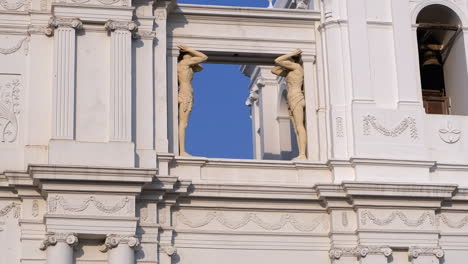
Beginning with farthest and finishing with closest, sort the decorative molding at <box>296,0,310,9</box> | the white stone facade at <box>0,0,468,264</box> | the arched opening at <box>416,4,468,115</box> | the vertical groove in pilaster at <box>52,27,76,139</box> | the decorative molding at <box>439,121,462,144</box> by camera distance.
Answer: the decorative molding at <box>296,0,310,9</box>
the arched opening at <box>416,4,468,115</box>
the decorative molding at <box>439,121,462,144</box>
the vertical groove in pilaster at <box>52,27,76,139</box>
the white stone facade at <box>0,0,468,264</box>

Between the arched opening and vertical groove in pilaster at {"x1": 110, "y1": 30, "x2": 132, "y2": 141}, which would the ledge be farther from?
the arched opening

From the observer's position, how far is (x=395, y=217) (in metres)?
19.7

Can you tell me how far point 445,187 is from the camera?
65.2 feet

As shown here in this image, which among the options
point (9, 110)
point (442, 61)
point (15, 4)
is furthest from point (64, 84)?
point (442, 61)

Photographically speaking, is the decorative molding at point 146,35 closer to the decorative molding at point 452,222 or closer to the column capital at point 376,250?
the column capital at point 376,250

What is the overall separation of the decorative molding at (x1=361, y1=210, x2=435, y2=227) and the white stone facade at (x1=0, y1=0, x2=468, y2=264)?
27 millimetres

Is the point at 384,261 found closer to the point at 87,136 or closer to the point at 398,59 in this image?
the point at 398,59

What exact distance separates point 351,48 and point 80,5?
432 cm

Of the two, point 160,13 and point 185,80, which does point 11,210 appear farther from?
point 160,13

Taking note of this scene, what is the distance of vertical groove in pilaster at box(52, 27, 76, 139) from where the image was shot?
19.1 metres

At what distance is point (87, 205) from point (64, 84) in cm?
196

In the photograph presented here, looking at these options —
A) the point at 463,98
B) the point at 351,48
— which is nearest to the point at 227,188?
the point at 351,48

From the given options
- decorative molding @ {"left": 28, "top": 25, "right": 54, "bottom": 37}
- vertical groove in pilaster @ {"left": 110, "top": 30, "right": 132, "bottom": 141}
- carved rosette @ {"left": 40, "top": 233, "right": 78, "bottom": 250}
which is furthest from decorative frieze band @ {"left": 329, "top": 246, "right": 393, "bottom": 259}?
decorative molding @ {"left": 28, "top": 25, "right": 54, "bottom": 37}

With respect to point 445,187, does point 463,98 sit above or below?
above
